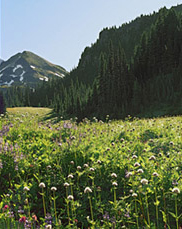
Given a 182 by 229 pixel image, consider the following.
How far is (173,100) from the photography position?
205 feet

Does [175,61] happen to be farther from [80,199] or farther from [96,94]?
[80,199]


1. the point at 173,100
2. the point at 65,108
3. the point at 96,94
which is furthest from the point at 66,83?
the point at 173,100

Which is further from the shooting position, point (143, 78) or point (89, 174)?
point (143, 78)

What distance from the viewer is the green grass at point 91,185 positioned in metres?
3.85

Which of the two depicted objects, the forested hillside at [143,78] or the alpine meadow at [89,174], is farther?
the forested hillside at [143,78]

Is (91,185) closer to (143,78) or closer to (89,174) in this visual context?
(89,174)

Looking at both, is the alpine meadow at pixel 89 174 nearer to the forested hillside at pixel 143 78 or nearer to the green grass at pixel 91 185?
the green grass at pixel 91 185

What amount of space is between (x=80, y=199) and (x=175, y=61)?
80.8 meters

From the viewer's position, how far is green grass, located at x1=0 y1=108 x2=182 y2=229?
152 inches

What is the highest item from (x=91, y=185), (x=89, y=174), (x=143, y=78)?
(x=143, y=78)

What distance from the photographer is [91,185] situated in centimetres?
512

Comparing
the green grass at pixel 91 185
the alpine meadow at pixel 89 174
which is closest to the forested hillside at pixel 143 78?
the alpine meadow at pixel 89 174

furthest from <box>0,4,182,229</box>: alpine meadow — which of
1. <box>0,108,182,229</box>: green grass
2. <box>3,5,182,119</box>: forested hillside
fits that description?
<box>3,5,182,119</box>: forested hillside

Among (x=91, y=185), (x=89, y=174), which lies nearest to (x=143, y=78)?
(x=89, y=174)
